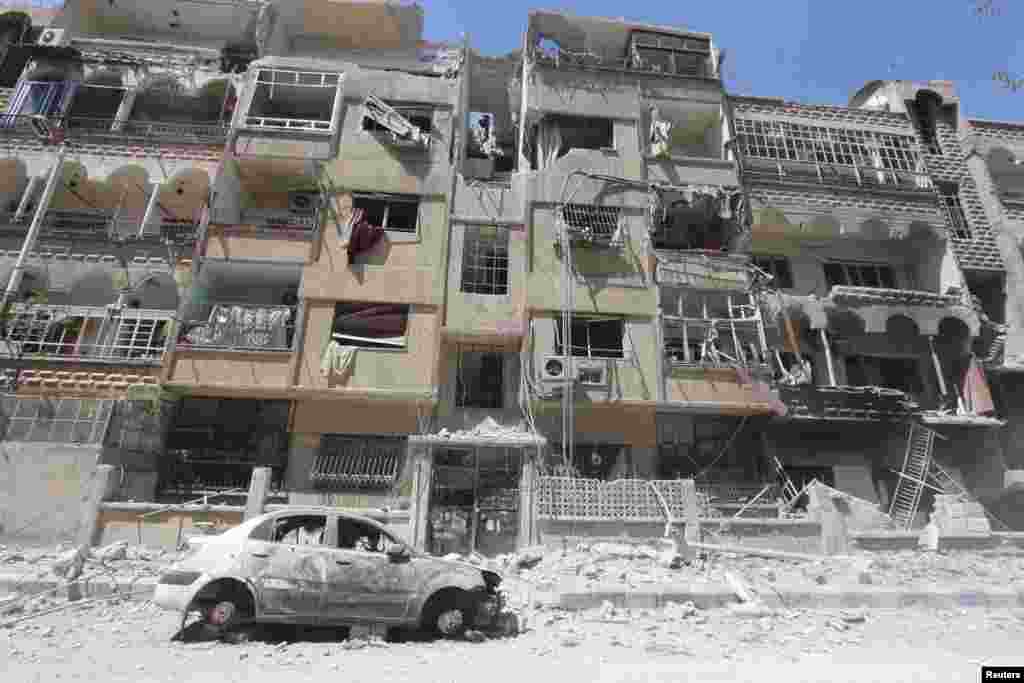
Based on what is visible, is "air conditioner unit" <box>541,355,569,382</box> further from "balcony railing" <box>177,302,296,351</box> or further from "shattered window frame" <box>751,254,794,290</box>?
"shattered window frame" <box>751,254,794,290</box>

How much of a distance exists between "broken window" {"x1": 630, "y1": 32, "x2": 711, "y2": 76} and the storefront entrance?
17934 mm

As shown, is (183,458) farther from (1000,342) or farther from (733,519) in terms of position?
(1000,342)

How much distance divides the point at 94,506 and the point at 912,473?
22.5m

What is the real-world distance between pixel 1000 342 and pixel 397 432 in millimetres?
20979

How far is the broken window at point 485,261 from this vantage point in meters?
20.0

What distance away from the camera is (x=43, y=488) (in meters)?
13.7

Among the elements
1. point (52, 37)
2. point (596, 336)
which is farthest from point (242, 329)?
point (52, 37)

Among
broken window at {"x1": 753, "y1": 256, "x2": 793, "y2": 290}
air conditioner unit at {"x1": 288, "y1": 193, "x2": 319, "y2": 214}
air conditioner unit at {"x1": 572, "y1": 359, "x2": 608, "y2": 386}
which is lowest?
air conditioner unit at {"x1": 572, "y1": 359, "x2": 608, "y2": 386}

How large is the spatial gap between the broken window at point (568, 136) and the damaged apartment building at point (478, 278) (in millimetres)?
128

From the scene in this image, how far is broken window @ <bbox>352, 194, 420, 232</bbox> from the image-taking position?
67.8 feet

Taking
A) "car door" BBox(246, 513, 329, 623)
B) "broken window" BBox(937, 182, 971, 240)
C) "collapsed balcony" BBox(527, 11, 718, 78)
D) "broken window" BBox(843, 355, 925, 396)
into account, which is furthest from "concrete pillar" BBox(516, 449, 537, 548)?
"broken window" BBox(937, 182, 971, 240)

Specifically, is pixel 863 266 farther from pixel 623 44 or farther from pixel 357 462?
pixel 357 462

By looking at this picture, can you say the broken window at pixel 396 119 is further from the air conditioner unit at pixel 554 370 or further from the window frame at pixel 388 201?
the air conditioner unit at pixel 554 370

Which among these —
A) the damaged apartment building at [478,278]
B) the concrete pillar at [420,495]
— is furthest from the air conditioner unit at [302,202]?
the concrete pillar at [420,495]
